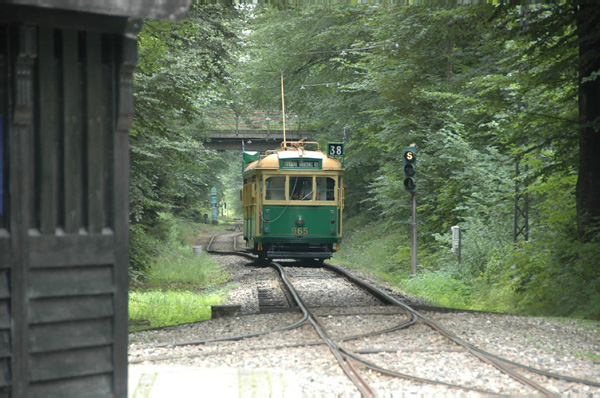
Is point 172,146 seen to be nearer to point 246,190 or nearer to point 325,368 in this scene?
point 246,190

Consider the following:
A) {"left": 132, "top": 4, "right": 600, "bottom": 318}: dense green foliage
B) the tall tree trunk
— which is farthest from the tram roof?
the tall tree trunk

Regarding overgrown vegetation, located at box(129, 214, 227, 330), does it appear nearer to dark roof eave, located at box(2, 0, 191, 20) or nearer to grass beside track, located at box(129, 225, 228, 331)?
grass beside track, located at box(129, 225, 228, 331)

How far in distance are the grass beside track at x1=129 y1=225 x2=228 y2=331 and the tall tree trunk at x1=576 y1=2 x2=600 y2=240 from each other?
6.72m

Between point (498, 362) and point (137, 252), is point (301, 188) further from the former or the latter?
point (498, 362)

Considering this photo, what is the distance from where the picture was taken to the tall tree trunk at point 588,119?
9539 millimetres

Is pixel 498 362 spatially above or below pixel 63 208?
below

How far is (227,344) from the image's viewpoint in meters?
7.60

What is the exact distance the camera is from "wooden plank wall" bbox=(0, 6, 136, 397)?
3.70m

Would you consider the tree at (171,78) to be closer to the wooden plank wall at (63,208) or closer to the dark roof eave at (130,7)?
the wooden plank wall at (63,208)

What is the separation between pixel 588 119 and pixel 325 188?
23.0 ft

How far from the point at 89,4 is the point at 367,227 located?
26356 mm

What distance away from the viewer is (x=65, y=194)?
3850 mm

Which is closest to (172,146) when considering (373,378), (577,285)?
(577,285)

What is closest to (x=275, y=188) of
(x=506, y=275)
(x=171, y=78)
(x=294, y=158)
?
(x=294, y=158)
